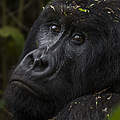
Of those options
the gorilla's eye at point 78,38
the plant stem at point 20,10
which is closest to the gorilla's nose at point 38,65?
the gorilla's eye at point 78,38

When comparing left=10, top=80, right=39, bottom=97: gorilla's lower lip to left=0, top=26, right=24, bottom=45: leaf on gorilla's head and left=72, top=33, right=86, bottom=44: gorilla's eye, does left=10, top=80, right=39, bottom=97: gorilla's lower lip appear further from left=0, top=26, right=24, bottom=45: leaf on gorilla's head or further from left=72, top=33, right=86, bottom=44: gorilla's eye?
left=0, top=26, right=24, bottom=45: leaf on gorilla's head

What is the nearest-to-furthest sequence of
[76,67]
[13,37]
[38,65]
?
[38,65], [76,67], [13,37]

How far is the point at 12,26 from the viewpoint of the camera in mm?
4113

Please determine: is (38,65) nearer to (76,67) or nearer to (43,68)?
(43,68)

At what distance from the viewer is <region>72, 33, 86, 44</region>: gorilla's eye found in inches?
78.3

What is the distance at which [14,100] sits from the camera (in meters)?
2.05

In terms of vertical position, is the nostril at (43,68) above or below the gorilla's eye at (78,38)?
below

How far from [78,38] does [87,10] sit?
0.15 m

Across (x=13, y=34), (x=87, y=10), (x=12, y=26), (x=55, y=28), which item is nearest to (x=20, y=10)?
(x=12, y=26)

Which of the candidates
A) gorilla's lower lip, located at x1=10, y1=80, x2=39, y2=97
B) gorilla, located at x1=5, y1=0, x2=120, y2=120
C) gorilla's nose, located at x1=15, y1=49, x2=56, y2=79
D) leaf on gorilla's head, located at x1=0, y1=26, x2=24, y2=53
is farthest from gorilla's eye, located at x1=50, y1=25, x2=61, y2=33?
leaf on gorilla's head, located at x1=0, y1=26, x2=24, y2=53

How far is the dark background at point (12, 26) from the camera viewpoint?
372 cm

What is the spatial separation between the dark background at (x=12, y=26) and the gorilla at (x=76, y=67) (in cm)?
153

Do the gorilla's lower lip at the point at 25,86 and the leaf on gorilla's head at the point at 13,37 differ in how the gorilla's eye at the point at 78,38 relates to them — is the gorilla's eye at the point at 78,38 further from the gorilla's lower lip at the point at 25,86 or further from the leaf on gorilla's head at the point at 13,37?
the leaf on gorilla's head at the point at 13,37

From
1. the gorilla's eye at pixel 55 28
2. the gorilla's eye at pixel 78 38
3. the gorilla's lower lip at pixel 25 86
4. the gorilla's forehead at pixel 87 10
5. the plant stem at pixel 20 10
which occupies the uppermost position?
the plant stem at pixel 20 10
